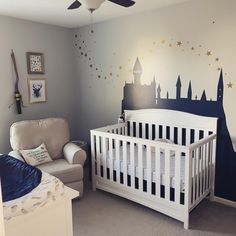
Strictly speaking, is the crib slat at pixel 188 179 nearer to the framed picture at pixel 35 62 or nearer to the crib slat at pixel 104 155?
the crib slat at pixel 104 155

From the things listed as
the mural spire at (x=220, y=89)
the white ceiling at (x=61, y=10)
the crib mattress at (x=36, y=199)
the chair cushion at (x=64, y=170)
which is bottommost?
the chair cushion at (x=64, y=170)

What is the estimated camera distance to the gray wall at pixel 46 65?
143 inches

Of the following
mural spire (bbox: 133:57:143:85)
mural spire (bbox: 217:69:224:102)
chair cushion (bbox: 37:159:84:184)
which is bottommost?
chair cushion (bbox: 37:159:84:184)

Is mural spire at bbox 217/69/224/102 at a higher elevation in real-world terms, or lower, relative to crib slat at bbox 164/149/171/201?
higher

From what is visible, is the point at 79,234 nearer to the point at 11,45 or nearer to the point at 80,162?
the point at 80,162

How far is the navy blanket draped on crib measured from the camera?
1.87 metres

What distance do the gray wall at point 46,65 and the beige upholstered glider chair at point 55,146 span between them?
38cm

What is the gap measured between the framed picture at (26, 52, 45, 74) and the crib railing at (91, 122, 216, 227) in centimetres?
142

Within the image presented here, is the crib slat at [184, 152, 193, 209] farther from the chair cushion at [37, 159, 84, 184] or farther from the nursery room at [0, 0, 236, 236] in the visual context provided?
the chair cushion at [37, 159, 84, 184]

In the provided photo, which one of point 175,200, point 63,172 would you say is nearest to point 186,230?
point 175,200

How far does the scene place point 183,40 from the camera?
320 centimetres

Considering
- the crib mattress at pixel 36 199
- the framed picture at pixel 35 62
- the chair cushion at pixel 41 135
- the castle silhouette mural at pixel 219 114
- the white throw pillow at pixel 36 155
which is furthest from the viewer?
the framed picture at pixel 35 62

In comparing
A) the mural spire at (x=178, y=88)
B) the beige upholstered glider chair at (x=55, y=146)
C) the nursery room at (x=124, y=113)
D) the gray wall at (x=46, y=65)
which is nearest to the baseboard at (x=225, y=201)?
the nursery room at (x=124, y=113)

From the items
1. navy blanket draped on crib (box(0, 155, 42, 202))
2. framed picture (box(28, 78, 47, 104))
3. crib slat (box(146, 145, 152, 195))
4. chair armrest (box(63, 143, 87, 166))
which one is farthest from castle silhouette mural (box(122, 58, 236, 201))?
navy blanket draped on crib (box(0, 155, 42, 202))
